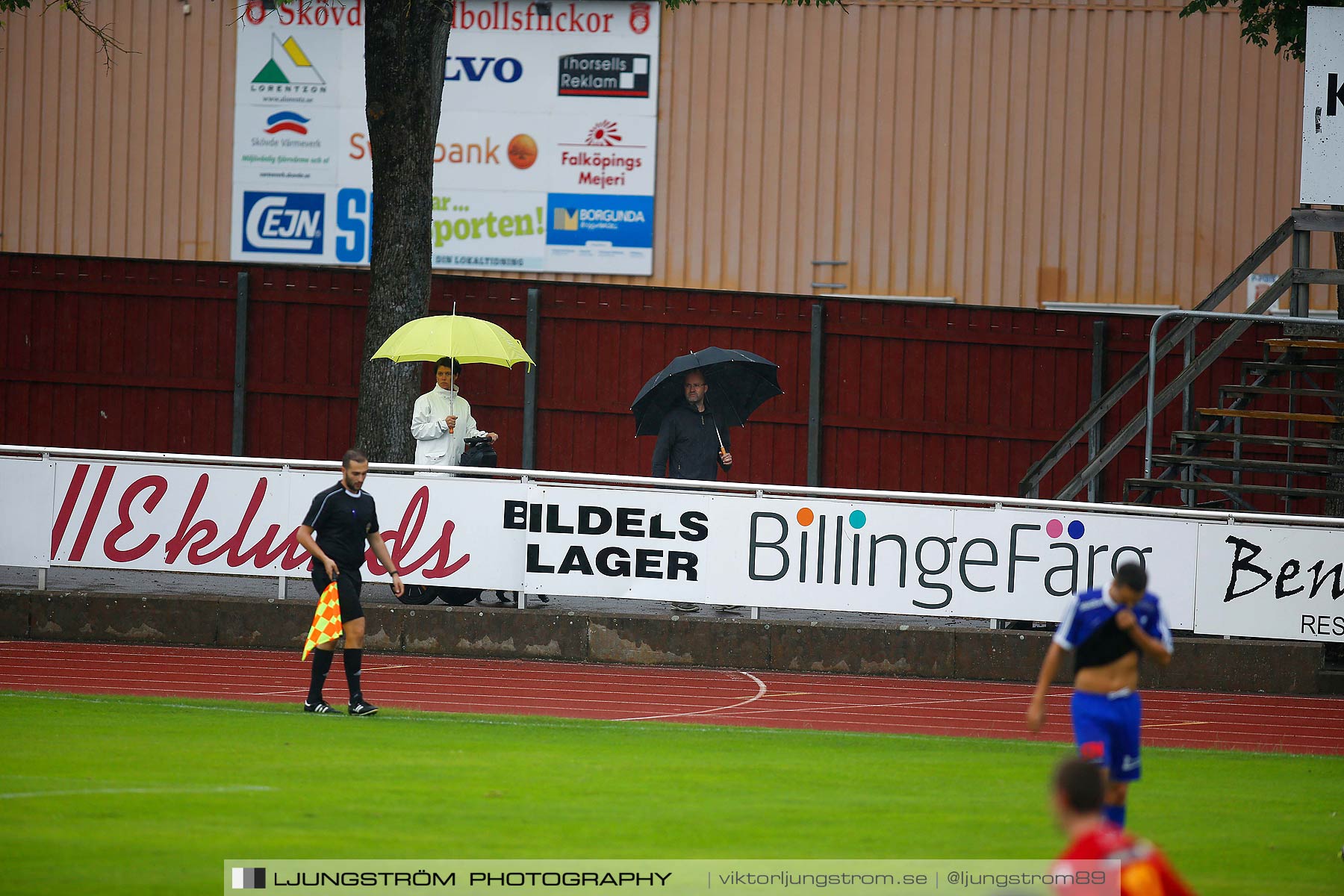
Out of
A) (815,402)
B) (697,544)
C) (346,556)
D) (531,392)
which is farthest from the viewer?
(531,392)

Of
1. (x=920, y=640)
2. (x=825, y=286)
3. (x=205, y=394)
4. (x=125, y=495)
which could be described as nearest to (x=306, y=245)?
(x=205, y=394)

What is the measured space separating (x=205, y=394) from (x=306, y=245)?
4.04 meters

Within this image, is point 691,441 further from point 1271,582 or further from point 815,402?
point 1271,582

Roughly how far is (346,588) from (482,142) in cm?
1312

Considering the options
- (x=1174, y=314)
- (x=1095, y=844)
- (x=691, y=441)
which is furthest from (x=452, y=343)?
(x=1095, y=844)

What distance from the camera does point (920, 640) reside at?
1443 centimetres

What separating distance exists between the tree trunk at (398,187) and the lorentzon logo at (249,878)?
31.6ft

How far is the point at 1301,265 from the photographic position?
→ 16594 mm

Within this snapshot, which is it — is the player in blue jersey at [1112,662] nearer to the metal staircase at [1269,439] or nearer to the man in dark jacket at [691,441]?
the man in dark jacket at [691,441]

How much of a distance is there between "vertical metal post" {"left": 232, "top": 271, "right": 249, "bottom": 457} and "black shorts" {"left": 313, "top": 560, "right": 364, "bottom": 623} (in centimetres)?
876

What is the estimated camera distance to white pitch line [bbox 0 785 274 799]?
28.4 feet

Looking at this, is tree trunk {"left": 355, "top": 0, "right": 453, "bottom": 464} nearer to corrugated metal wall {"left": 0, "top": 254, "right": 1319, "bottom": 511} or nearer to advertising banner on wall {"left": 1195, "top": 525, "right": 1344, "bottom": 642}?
corrugated metal wall {"left": 0, "top": 254, "right": 1319, "bottom": 511}

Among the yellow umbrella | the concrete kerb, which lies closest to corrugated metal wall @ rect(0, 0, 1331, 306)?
the yellow umbrella

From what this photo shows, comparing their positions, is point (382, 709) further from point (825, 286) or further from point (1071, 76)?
point (1071, 76)
